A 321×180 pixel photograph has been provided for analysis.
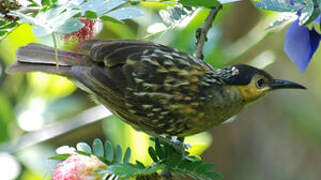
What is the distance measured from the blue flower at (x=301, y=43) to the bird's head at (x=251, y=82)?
0.47ft

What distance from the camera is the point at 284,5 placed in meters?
2.07

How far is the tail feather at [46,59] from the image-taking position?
267 cm

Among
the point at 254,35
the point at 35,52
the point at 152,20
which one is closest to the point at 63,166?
the point at 35,52

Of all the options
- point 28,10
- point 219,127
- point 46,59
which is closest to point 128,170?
point 28,10

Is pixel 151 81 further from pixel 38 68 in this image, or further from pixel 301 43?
pixel 301 43

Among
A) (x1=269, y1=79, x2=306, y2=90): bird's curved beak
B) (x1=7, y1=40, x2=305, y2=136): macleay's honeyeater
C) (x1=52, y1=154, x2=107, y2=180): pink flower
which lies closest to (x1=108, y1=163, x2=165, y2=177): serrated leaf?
(x1=52, y1=154, x2=107, y2=180): pink flower

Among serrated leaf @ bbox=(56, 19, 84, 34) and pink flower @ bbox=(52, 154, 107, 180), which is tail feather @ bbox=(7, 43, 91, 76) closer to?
pink flower @ bbox=(52, 154, 107, 180)

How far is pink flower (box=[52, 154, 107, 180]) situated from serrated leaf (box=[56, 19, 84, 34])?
23.6 inches

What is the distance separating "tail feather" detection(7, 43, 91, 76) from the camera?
2670 mm

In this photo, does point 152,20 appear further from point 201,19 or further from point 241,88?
point 241,88

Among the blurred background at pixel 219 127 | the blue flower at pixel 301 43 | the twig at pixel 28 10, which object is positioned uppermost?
the twig at pixel 28 10

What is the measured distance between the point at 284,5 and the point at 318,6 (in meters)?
0.12

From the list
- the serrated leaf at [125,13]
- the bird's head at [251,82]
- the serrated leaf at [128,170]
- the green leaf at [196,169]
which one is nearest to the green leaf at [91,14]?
the serrated leaf at [125,13]

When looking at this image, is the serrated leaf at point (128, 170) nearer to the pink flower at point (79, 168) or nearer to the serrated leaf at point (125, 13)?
the pink flower at point (79, 168)
